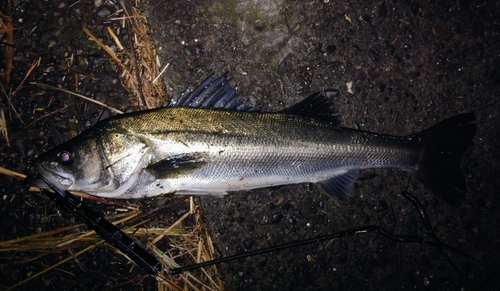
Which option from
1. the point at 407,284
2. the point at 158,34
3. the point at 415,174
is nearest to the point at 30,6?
the point at 158,34

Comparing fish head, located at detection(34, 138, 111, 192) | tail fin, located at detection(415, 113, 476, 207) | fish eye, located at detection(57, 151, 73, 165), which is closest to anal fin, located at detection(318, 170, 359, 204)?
tail fin, located at detection(415, 113, 476, 207)

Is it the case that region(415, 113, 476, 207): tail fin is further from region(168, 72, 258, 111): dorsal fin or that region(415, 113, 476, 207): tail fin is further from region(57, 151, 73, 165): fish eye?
region(57, 151, 73, 165): fish eye

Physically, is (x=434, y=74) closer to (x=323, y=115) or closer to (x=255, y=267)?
(x=323, y=115)

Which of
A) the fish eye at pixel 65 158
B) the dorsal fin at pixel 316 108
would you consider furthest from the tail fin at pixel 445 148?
the fish eye at pixel 65 158

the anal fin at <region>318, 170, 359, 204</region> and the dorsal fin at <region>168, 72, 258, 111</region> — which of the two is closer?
the dorsal fin at <region>168, 72, 258, 111</region>

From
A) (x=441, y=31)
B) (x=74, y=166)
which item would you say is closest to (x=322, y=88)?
(x=441, y=31)

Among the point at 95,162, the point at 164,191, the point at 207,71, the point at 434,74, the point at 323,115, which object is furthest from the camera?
the point at 434,74

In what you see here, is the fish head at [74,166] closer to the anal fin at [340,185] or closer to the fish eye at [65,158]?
the fish eye at [65,158]
